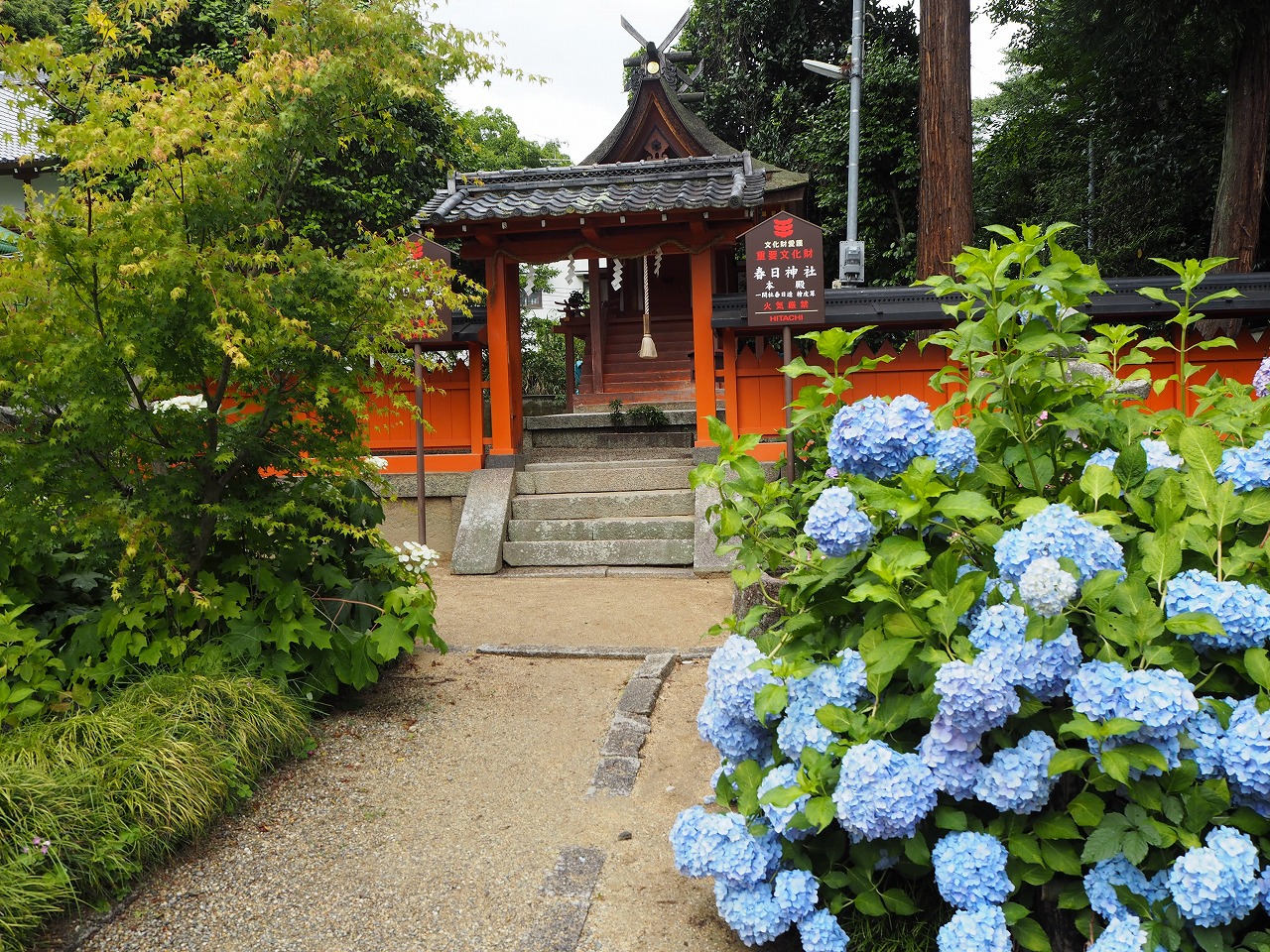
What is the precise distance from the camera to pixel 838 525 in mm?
2186

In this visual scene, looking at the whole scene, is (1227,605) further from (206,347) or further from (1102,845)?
(206,347)

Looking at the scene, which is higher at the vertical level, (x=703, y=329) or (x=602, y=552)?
(x=703, y=329)

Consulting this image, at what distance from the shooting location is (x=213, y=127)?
12.3 ft

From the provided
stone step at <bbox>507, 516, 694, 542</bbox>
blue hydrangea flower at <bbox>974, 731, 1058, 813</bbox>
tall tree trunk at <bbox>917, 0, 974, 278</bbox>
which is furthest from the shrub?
tall tree trunk at <bbox>917, 0, 974, 278</bbox>

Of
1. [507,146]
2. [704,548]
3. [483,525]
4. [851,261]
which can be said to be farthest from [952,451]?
[507,146]

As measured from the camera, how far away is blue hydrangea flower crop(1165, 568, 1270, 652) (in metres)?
1.94

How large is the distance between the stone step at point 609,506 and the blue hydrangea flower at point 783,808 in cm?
657

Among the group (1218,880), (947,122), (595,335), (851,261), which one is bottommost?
(1218,880)

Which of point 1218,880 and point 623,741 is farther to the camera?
point 623,741

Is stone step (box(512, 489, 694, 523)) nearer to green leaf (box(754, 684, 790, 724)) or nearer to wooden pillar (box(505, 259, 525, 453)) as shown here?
wooden pillar (box(505, 259, 525, 453))

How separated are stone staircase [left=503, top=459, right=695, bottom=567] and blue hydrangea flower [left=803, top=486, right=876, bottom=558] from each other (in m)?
6.17

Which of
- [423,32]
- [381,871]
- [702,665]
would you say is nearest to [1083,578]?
[381,871]

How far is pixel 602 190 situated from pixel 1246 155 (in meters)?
7.94

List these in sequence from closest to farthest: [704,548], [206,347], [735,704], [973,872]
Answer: [973,872]
[735,704]
[206,347]
[704,548]
